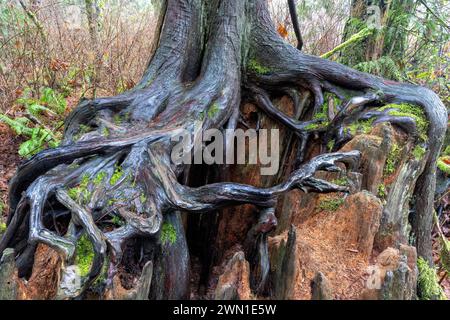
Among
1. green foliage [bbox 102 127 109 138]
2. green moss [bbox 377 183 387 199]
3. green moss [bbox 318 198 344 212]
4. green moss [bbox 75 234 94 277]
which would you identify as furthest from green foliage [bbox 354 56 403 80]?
green moss [bbox 75 234 94 277]

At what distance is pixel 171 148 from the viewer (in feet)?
10.2

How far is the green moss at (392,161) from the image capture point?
3479 mm

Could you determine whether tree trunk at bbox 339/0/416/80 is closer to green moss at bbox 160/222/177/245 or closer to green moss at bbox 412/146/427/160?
green moss at bbox 412/146/427/160

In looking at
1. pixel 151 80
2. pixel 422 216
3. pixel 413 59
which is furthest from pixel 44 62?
pixel 413 59

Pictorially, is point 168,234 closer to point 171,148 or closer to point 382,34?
point 171,148

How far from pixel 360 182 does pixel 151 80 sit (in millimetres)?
2295

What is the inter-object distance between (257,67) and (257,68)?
0.02m

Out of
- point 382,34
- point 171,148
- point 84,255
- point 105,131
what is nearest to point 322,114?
point 171,148

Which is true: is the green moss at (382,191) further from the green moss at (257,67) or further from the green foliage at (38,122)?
the green foliage at (38,122)

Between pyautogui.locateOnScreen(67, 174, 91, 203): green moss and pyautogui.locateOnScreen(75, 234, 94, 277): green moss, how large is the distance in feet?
1.01

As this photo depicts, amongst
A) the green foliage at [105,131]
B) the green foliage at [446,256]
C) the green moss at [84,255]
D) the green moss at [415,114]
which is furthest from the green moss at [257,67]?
the green foliage at [446,256]

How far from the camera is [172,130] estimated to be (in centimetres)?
320

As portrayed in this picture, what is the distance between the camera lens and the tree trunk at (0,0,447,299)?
97.5 inches

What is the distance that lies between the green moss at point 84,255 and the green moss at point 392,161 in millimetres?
2578
